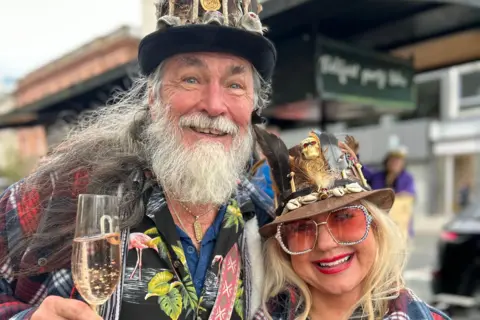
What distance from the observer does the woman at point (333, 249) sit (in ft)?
5.54

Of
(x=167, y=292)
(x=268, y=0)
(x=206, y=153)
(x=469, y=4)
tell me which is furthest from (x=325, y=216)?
(x=469, y=4)

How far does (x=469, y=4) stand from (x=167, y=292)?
9.72 feet

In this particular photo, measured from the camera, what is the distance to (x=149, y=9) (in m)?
8.56

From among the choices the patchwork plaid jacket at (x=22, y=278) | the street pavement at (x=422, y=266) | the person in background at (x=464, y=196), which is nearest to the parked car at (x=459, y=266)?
the street pavement at (x=422, y=266)

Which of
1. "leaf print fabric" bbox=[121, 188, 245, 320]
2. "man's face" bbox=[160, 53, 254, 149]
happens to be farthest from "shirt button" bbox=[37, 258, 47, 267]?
"man's face" bbox=[160, 53, 254, 149]

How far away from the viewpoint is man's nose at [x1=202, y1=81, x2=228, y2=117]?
5.65ft

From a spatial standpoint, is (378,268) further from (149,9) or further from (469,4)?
(149,9)

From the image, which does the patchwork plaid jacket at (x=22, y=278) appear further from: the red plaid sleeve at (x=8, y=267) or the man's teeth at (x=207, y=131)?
the man's teeth at (x=207, y=131)

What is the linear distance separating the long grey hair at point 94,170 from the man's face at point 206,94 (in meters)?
0.13

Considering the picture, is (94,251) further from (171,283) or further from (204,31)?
(204,31)

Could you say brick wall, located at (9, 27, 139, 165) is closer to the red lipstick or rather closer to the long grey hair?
the long grey hair

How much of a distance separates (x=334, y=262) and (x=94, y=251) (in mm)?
923

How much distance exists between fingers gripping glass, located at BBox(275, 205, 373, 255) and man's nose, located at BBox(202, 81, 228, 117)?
543 millimetres

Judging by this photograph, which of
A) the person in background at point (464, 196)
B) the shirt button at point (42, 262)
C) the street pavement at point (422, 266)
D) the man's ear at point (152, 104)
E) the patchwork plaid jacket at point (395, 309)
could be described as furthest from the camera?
the person in background at point (464, 196)
